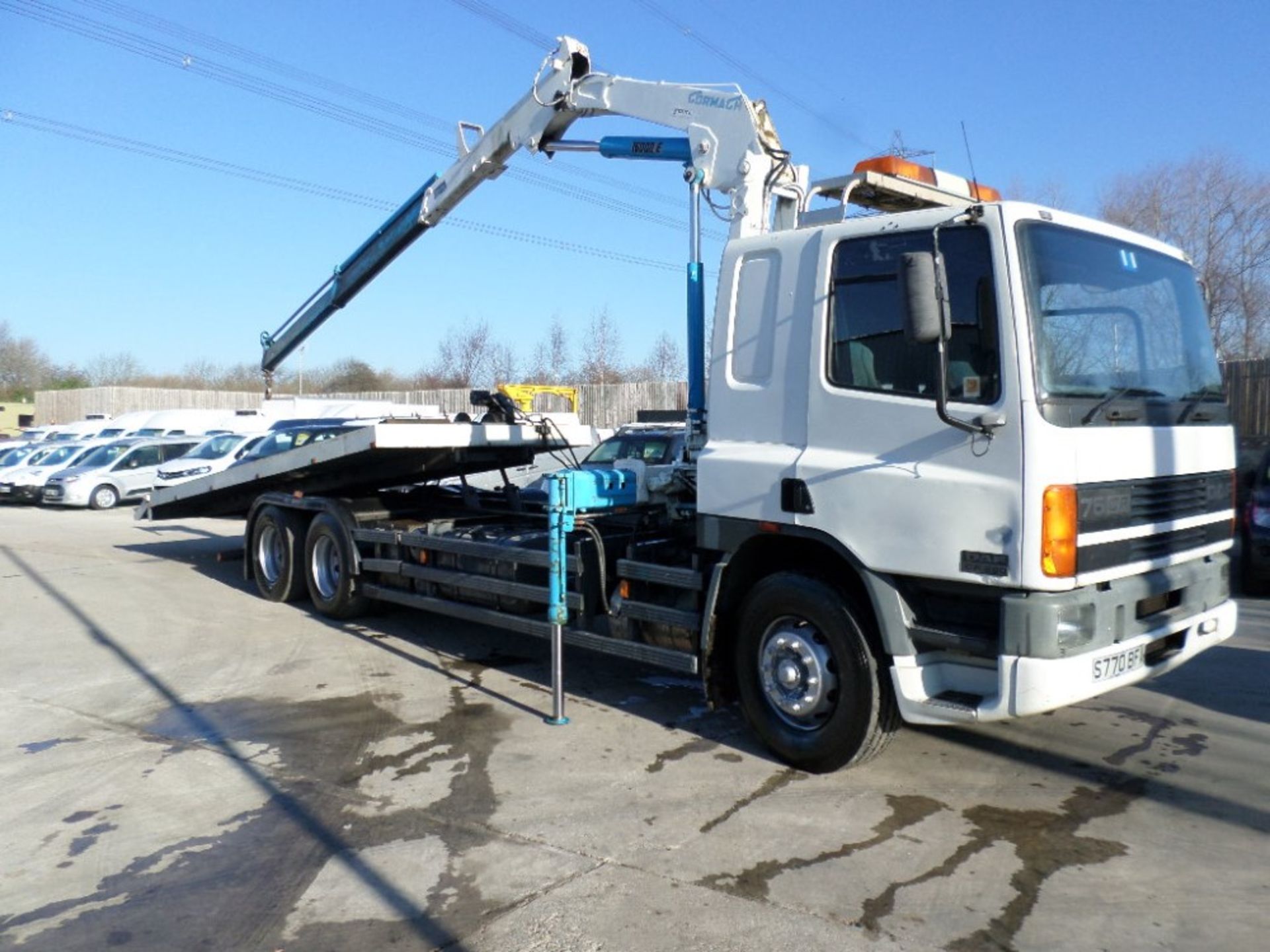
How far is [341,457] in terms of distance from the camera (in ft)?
28.9

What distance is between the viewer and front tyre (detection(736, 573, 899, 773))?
517 centimetres

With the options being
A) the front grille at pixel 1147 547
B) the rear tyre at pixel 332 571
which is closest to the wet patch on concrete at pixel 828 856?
the front grille at pixel 1147 547

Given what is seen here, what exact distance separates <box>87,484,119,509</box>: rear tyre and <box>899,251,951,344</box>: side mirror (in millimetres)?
23204

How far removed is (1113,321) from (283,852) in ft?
15.0

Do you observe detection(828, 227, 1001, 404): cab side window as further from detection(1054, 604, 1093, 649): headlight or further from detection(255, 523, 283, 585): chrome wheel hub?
detection(255, 523, 283, 585): chrome wheel hub

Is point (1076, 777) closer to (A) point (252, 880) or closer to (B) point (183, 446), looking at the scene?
(A) point (252, 880)

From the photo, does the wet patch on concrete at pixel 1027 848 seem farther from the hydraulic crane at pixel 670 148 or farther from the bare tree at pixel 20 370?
the bare tree at pixel 20 370

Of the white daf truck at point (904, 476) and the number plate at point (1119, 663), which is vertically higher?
the white daf truck at point (904, 476)

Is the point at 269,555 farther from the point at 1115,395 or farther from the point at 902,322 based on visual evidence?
the point at 1115,395

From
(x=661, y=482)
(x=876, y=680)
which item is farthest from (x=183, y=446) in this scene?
(x=876, y=680)

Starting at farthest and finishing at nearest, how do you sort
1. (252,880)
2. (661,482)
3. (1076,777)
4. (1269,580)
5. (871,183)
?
1. (1269,580)
2. (661,482)
3. (871,183)
4. (1076,777)
5. (252,880)

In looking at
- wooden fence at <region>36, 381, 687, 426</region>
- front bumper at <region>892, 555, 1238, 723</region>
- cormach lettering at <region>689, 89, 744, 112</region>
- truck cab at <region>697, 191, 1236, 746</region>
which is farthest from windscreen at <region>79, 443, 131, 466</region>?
front bumper at <region>892, 555, 1238, 723</region>

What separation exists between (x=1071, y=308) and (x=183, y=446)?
2456 cm

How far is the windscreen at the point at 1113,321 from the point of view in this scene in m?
4.70
